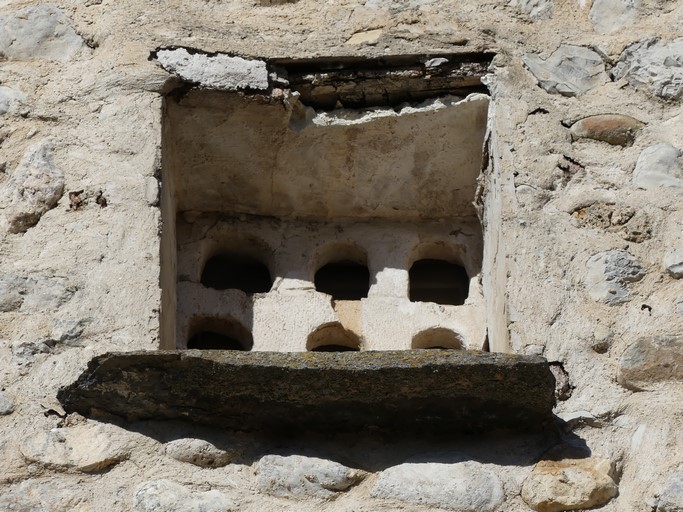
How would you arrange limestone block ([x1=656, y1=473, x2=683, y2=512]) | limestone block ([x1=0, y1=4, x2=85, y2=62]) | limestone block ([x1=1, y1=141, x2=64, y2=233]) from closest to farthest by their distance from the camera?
limestone block ([x1=656, y1=473, x2=683, y2=512]) → limestone block ([x1=1, y1=141, x2=64, y2=233]) → limestone block ([x1=0, y1=4, x2=85, y2=62])

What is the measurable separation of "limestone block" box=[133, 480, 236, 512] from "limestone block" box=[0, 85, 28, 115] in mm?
1528

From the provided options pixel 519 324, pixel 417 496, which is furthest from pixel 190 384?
pixel 519 324

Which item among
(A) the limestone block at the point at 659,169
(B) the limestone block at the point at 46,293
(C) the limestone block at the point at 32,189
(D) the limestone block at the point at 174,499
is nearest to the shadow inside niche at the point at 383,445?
(D) the limestone block at the point at 174,499

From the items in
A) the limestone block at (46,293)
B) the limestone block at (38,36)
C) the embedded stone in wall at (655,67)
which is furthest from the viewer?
the limestone block at (38,36)

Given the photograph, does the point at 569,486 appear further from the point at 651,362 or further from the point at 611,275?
the point at 611,275

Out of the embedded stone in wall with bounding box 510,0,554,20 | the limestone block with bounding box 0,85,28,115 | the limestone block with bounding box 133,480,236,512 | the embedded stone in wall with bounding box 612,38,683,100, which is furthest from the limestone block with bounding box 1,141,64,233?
the embedded stone in wall with bounding box 612,38,683,100

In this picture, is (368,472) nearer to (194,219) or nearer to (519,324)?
(519,324)

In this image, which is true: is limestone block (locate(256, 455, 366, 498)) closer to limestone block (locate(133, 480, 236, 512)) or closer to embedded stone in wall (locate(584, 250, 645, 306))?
limestone block (locate(133, 480, 236, 512))

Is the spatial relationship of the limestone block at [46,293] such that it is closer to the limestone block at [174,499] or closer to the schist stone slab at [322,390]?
the schist stone slab at [322,390]

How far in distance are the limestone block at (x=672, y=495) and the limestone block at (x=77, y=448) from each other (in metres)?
1.29

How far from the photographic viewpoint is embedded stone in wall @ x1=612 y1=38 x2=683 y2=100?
4551 millimetres

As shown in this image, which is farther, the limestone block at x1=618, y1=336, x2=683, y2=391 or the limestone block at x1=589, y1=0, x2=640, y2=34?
the limestone block at x1=589, y1=0, x2=640, y2=34

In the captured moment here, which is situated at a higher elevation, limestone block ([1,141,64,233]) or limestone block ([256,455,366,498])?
limestone block ([1,141,64,233])

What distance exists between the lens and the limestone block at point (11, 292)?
392 centimetres
